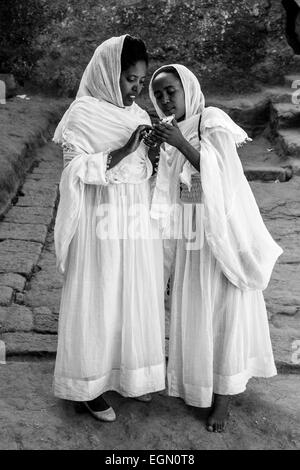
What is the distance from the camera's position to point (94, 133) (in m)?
2.79

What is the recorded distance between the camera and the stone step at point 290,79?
27.7 feet

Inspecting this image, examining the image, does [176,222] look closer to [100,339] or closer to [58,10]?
[100,339]

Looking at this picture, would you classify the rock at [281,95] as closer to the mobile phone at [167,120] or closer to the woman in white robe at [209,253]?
the woman in white robe at [209,253]

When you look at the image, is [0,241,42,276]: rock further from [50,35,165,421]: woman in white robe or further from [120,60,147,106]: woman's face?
[120,60,147,106]: woman's face

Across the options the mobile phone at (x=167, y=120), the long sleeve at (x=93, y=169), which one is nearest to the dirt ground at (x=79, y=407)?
the long sleeve at (x=93, y=169)

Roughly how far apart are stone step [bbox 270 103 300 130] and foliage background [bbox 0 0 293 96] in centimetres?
93

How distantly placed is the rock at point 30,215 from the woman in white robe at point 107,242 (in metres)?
2.79

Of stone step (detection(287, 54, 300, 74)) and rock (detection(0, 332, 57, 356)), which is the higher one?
stone step (detection(287, 54, 300, 74))

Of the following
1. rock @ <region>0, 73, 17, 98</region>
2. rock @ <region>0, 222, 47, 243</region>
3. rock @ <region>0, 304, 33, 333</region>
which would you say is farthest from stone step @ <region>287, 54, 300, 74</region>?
rock @ <region>0, 304, 33, 333</region>

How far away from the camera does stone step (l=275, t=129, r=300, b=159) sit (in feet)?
24.0

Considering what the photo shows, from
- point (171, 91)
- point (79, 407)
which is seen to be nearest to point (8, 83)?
point (171, 91)

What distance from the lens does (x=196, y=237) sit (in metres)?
2.87

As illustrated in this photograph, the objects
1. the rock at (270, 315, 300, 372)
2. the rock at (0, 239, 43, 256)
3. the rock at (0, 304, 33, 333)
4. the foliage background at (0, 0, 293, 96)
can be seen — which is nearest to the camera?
Answer: the rock at (270, 315, 300, 372)
